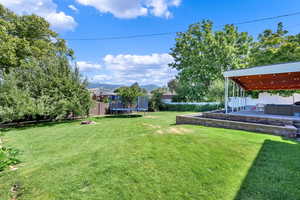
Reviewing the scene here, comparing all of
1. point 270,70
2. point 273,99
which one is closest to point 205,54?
point 273,99

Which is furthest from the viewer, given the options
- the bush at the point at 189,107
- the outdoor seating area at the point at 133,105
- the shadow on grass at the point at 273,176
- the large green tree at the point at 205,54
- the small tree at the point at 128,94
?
the large green tree at the point at 205,54

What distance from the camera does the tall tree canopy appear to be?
788 cm

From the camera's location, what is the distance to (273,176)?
237 cm

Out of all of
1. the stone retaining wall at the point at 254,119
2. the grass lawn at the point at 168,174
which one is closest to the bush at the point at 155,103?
the stone retaining wall at the point at 254,119

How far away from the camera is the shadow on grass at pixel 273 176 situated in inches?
76.9

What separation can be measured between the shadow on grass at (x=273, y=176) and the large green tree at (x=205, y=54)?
14844 mm

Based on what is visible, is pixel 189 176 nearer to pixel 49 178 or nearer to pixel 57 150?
pixel 49 178

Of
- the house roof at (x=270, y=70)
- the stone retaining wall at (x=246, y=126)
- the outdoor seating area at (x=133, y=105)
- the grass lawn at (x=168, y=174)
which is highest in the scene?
the house roof at (x=270, y=70)

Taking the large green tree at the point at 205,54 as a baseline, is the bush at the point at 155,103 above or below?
below

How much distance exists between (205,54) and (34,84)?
1678 centimetres

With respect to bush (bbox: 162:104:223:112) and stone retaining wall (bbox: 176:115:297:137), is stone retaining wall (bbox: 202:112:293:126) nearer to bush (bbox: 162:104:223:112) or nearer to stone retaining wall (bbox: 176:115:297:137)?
stone retaining wall (bbox: 176:115:297:137)

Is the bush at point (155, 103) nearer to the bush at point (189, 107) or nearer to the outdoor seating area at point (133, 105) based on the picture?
the bush at point (189, 107)

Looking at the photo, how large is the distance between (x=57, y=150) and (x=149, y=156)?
291 cm

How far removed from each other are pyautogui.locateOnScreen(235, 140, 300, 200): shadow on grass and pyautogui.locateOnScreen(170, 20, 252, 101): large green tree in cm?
1484
